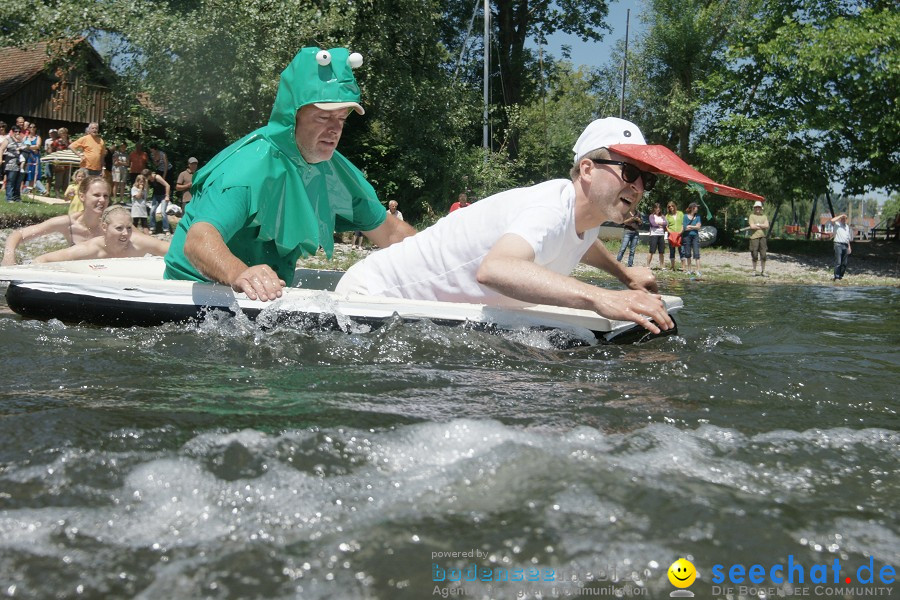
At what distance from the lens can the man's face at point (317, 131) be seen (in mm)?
4477

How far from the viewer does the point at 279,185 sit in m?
4.49

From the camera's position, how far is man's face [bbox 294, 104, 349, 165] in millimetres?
4477

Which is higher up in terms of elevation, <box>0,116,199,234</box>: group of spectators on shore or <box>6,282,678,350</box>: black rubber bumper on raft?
<box>0,116,199,234</box>: group of spectators on shore

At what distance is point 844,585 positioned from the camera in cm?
192

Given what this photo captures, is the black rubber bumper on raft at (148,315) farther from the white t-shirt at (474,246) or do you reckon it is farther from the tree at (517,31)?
the tree at (517,31)

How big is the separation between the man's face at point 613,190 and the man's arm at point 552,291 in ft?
1.49

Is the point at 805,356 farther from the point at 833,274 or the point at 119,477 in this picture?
the point at 833,274

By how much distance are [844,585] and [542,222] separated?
2.18 meters

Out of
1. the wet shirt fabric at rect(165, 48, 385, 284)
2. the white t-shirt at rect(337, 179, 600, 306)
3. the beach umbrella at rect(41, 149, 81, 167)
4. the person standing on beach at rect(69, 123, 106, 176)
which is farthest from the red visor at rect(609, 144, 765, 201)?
the beach umbrella at rect(41, 149, 81, 167)

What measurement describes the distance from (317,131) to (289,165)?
0.24m

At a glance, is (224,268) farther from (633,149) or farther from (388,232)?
(633,149)

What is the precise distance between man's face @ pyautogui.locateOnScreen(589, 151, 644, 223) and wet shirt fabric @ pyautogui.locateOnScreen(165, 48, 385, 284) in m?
1.41

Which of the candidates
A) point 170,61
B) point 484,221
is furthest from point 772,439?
point 170,61

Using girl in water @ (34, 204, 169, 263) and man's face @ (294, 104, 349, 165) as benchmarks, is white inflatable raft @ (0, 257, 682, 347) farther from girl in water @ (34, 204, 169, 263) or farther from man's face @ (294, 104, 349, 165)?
girl in water @ (34, 204, 169, 263)
